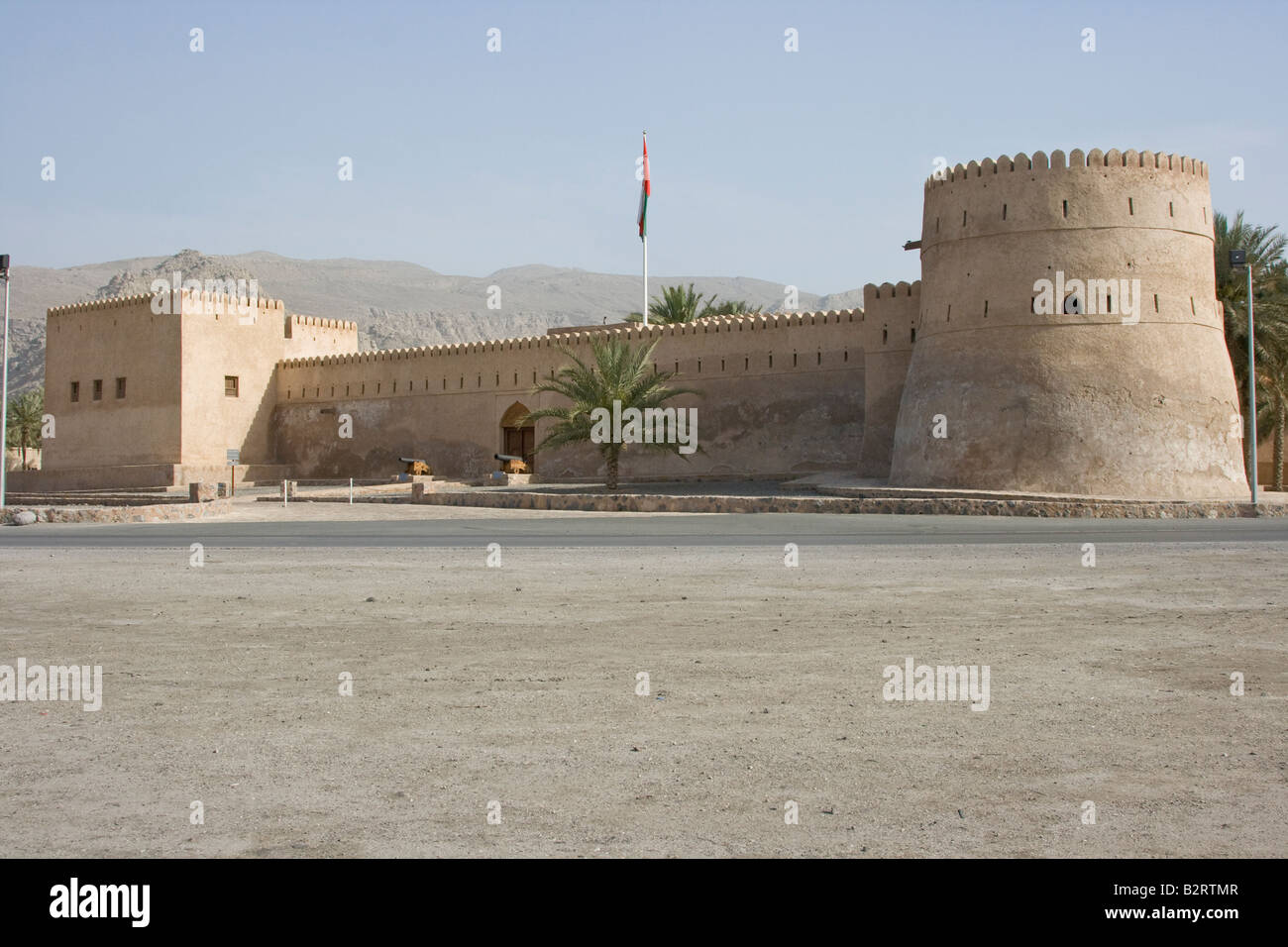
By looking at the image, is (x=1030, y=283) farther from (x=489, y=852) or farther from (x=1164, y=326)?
(x=489, y=852)

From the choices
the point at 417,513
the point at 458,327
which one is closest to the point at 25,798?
the point at 417,513

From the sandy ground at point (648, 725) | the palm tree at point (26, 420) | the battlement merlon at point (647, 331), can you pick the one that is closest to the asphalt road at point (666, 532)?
the sandy ground at point (648, 725)

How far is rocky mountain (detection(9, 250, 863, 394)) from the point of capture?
10119 centimetres

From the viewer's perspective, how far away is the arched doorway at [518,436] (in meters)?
32.4

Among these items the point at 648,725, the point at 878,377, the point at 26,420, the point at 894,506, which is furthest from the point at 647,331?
the point at 26,420

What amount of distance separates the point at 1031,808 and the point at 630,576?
657cm

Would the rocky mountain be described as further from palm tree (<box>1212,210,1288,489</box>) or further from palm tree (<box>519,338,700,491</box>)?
palm tree (<box>1212,210,1288,489</box>)

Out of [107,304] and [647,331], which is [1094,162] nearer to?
[647,331]

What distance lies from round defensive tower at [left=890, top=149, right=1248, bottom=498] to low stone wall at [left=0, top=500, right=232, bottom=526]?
12536mm

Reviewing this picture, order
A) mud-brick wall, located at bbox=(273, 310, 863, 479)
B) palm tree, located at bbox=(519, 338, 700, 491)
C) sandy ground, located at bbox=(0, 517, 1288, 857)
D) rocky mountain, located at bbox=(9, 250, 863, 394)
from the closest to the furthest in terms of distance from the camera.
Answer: sandy ground, located at bbox=(0, 517, 1288, 857) → palm tree, located at bbox=(519, 338, 700, 491) → mud-brick wall, located at bbox=(273, 310, 863, 479) → rocky mountain, located at bbox=(9, 250, 863, 394)

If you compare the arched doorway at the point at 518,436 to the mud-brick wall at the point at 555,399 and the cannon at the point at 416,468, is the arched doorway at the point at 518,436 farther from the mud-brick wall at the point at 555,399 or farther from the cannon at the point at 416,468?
the cannon at the point at 416,468

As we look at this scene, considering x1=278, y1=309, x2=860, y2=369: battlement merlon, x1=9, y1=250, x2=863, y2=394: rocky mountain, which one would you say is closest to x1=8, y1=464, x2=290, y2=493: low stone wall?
x1=278, y1=309, x2=860, y2=369: battlement merlon
